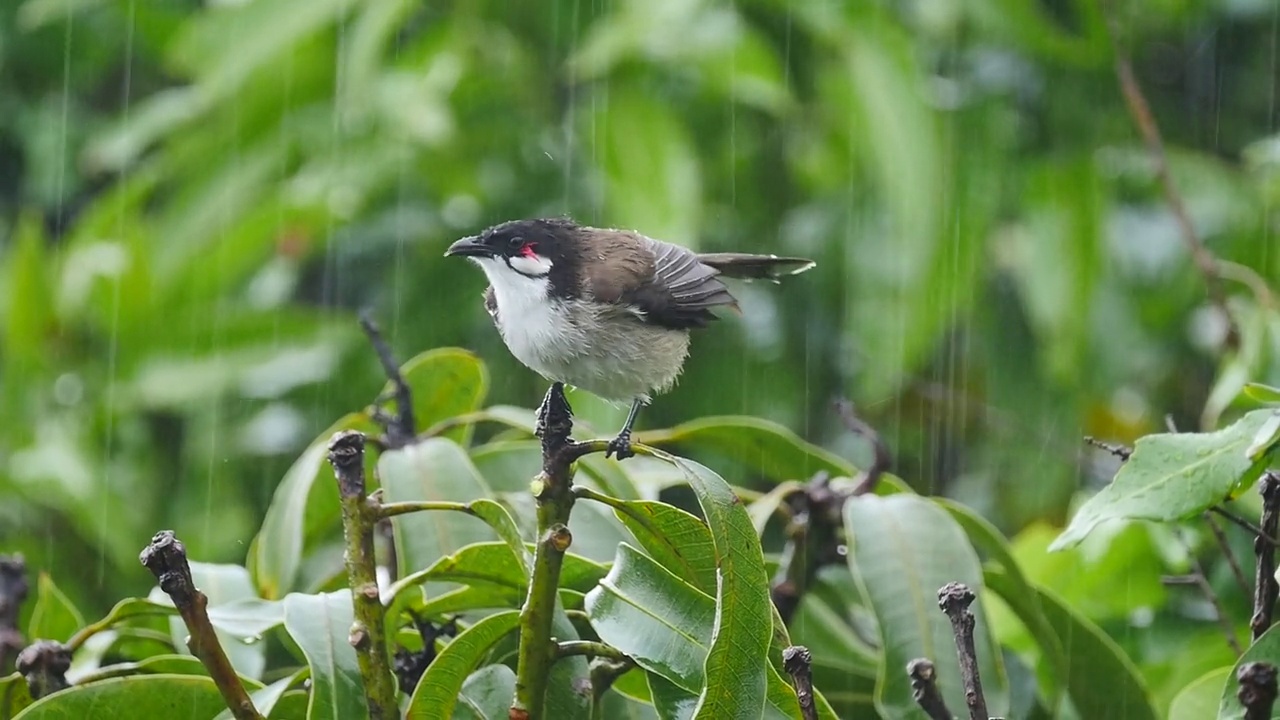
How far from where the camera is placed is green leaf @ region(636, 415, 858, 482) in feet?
5.26

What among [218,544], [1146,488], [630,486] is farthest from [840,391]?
[1146,488]

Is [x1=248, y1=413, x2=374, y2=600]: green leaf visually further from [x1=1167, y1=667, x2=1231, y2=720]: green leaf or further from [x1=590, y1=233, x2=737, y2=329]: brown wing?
[x1=1167, y1=667, x2=1231, y2=720]: green leaf

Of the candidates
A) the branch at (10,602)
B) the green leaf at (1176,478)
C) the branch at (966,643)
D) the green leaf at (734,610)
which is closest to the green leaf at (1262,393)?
the green leaf at (1176,478)

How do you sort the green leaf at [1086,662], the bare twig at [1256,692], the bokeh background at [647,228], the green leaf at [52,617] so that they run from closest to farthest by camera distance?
the bare twig at [1256,692] → the green leaf at [1086,662] → the green leaf at [52,617] → the bokeh background at [647,228]

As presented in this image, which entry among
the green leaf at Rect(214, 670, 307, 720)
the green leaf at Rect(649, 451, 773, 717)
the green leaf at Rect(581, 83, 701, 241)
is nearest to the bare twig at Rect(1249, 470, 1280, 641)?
the green leaf at Rect(649, 451, 773, 717)

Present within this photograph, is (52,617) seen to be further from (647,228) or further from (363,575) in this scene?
(647,228)

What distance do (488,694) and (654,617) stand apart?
0.59 ft

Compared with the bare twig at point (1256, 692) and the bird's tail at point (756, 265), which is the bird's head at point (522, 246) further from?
the bare twig at point (1256, 692)

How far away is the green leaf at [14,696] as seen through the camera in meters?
1.30

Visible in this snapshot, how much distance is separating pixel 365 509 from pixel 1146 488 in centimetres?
62

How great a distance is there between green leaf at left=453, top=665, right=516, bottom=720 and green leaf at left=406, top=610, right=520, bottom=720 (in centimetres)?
4

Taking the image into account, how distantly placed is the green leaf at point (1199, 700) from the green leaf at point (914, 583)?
155 mm

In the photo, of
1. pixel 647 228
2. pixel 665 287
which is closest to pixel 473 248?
pixel 665 287

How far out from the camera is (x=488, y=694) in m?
1.19
